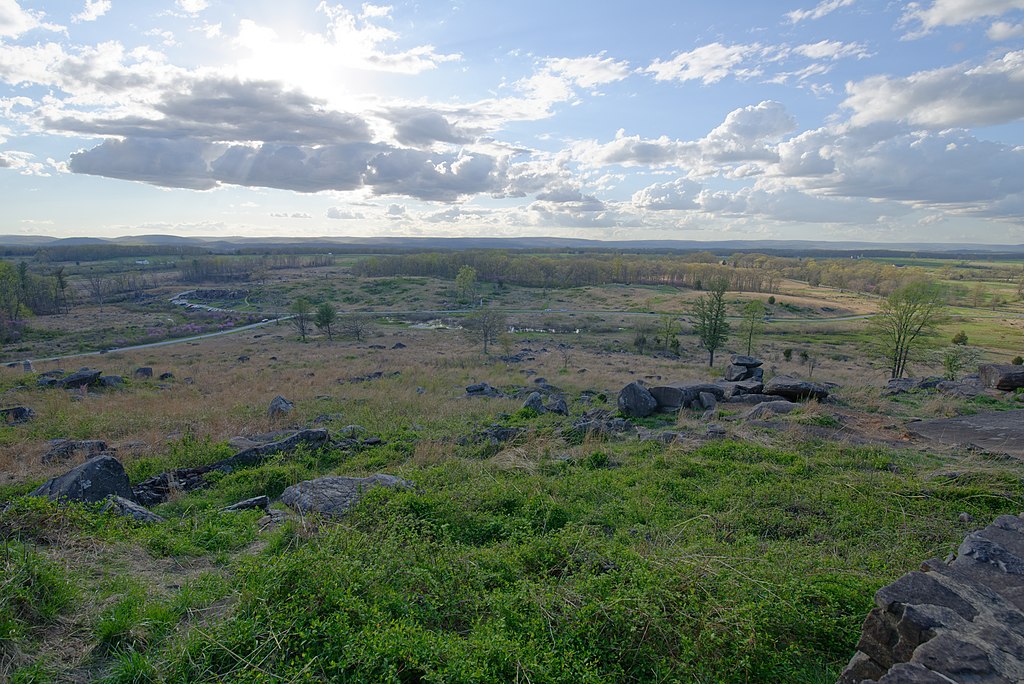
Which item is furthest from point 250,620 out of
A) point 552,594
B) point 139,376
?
point 139,376

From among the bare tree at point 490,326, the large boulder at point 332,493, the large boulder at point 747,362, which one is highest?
the large boulder at point 332,493

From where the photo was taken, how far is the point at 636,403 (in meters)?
16.5

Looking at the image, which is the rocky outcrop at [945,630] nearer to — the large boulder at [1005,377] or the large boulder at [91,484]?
the large boulder at [91,484]

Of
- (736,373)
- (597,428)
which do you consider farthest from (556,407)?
(736,373)

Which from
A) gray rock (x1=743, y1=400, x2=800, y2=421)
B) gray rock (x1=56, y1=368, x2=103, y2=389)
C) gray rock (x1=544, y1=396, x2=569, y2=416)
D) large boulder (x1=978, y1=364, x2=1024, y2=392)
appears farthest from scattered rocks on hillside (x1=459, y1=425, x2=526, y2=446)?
gray rock (x1=56, y1=368, x2=103, y2=389)

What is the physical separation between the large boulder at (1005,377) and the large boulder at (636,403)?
527 inches

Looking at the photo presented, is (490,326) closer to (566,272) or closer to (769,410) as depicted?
(769,410)

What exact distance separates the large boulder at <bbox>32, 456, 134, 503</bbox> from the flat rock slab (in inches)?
735

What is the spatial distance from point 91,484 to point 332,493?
13.8ft

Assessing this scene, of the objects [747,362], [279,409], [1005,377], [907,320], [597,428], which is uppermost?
[907,320]

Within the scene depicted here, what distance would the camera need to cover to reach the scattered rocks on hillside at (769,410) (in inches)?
579

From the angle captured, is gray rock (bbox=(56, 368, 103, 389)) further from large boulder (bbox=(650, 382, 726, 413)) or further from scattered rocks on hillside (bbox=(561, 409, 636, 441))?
large boulder (bbox=(650, 382, 726, 413))

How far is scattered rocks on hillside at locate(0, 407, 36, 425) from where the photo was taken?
1634 centimetres

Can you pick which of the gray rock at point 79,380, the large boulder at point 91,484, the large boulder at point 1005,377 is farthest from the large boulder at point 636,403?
the gray rock at point 79,380
